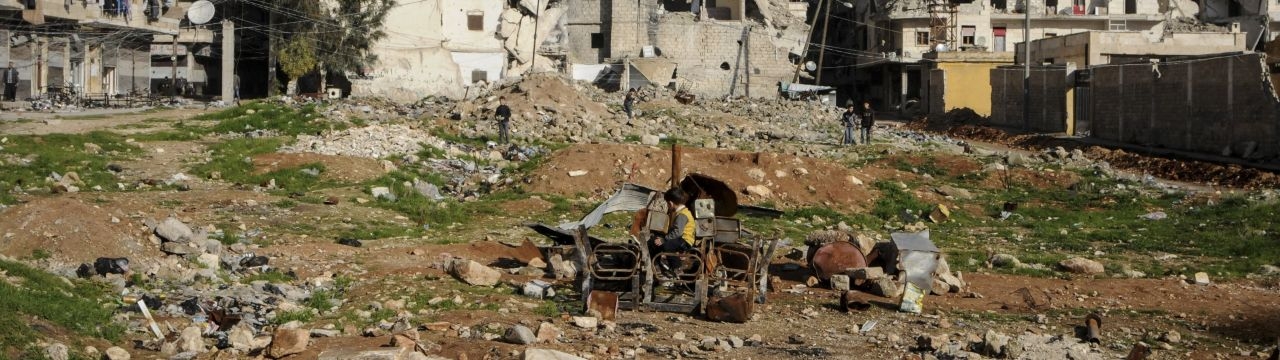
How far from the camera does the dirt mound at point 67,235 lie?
37.4ft

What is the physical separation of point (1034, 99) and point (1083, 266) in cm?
2597

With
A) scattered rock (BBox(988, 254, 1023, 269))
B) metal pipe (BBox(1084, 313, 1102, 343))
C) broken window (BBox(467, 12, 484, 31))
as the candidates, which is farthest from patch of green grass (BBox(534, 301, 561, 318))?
broken window (BBox(467, 12, 484, 31))

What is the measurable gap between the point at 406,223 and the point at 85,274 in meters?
6.14

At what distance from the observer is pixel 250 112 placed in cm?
2875

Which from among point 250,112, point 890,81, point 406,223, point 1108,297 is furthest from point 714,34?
point 1108,297

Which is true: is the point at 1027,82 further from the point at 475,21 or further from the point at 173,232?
the point at 173,232

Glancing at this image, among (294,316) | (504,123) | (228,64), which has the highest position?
(228,64)

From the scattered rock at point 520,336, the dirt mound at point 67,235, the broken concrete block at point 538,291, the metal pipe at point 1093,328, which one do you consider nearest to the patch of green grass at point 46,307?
the dirt mound at point 67,235

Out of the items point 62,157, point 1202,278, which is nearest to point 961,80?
point 62,157

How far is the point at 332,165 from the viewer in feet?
67.7

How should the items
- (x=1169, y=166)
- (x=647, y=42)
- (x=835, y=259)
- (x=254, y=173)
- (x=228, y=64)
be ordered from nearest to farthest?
(x=835, y=259), (x=254, y=173), (x=1169, y=166), (x=228, y=64), (x=647, y=42)

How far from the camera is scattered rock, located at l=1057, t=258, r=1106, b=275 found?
14.0 metres

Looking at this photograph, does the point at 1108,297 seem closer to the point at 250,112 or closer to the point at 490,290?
the point at 490,290

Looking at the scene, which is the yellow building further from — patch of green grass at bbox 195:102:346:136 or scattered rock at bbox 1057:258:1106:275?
scattered rock at bbox 1057:258:1106:275
